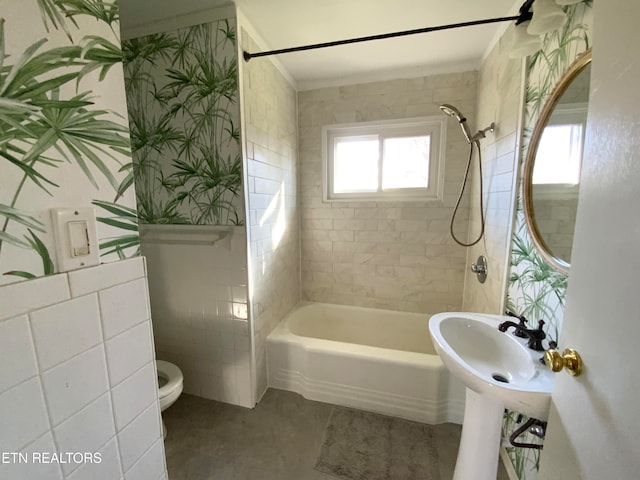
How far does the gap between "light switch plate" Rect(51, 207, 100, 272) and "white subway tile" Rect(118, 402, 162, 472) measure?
1.45 ft

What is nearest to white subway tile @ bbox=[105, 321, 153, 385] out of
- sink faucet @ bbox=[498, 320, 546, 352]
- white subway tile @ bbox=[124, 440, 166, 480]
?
white subway tile @ bbox=[124, 440, 166, 480]

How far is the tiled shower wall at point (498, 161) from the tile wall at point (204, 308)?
152 cm

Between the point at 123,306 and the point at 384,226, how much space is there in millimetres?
2004

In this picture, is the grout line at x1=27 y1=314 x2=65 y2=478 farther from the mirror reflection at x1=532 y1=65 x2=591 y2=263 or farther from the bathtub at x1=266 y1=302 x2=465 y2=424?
the mirror reflection at x1=532 y1=65 x2=591 y2=263

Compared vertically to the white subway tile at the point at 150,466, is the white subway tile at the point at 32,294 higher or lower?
higher

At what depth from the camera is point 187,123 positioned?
1.55 meters

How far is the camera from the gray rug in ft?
4.34

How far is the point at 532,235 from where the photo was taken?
1.15 m

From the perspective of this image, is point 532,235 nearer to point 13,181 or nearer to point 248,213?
point 248,213

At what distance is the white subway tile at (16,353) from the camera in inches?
16.6

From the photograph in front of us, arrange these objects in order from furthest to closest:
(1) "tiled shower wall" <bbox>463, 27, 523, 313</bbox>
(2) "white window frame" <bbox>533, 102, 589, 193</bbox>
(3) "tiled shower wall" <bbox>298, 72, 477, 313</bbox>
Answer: (3) "tiled shower wall" <bbox>298, 72, 477, 313</bbox>, (1) "tiled shower wall" <bbox>463, 27, 523, 313</bbox>, (2) "white window frame" <bbox>533, 102, 589, 193</bbox>

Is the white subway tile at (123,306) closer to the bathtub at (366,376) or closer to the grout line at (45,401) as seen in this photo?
the grout line at (45,401)

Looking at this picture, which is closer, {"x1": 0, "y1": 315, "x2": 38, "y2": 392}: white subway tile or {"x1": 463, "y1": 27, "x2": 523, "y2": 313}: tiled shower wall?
{"x1": 0, "y1": 315, "x2": 38, "y2": 392}: white subway tile

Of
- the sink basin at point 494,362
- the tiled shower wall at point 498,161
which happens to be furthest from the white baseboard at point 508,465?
the tiled shower wall at point 498,161
